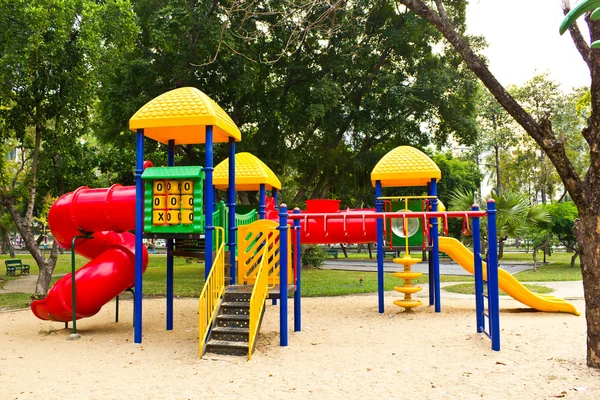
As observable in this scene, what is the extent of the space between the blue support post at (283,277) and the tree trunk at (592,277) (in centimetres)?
421

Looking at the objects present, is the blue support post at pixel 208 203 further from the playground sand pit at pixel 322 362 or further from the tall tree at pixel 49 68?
the tall tree at pixel 49 68

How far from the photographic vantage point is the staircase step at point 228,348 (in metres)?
7.08

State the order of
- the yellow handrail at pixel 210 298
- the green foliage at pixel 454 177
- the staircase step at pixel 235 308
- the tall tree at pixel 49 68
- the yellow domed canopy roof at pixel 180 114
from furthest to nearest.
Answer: the green foliage at pixel 454 177 → the tall tree at pixel 49 68 → the yellow domed canopy roof at pixel 180 114 → the staircase step at pixel 235 308 → the yellow handrail at pixel 210 298

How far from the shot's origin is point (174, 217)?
8.31 metres

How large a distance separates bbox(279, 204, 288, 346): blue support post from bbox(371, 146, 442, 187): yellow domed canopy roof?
181 inches

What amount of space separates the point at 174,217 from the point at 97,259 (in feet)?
6.97

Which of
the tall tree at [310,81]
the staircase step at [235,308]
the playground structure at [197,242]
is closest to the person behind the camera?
the playground structure at [197,242]

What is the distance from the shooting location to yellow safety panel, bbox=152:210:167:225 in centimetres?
832

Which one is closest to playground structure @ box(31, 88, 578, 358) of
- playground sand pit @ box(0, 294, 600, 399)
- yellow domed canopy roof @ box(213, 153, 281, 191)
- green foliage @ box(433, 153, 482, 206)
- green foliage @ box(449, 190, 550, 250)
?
playground sand pit @ box(0, 294, 600, 399)

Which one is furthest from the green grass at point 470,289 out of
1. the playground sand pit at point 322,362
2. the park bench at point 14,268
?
the park bench at point 14,268

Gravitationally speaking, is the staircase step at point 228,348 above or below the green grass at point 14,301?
above

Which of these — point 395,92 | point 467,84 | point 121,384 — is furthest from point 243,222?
point 467,84

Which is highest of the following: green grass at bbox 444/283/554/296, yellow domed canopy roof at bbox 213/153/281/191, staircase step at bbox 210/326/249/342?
yellow domed canopy roof at bbox 213/153/281/191

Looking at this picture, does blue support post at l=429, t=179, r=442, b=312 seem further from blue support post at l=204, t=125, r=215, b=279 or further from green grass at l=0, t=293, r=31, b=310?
green grass at l=0, t=293, r=31, b=310
